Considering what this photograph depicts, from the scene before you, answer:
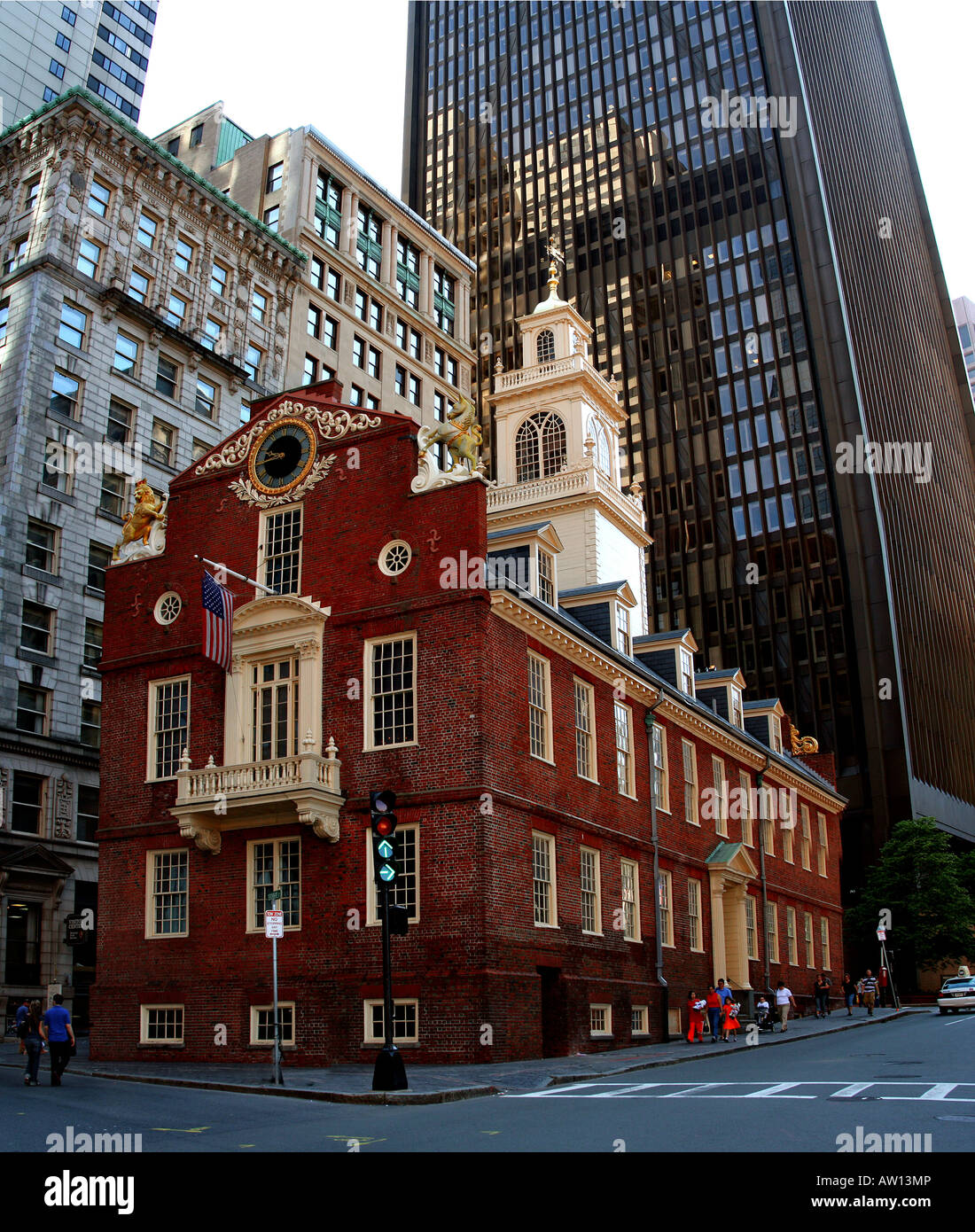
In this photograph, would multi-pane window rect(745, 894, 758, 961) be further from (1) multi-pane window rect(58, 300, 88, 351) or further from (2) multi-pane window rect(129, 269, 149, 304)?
(2) multi-pane window rect(129, 269, 149, 304)

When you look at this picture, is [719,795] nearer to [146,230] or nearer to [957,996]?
[957,996]

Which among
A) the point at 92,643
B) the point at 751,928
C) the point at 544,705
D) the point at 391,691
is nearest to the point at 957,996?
the point at 751,928

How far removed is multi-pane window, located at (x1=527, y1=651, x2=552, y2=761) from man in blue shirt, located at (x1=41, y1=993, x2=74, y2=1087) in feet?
37.6

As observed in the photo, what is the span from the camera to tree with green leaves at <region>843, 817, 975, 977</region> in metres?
61.7

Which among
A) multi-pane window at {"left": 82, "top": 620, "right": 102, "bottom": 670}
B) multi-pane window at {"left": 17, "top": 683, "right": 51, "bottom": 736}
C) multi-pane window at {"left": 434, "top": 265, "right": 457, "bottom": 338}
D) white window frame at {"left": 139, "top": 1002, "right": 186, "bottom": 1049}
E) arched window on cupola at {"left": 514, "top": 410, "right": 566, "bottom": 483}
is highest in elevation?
multi-pane window at {"left": 434, "top": 265, "right": 457, "bottom": 338}

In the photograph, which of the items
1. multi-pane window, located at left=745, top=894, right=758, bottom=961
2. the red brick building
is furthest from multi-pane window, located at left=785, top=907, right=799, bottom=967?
the red brick building

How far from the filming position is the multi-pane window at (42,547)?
43.7 m

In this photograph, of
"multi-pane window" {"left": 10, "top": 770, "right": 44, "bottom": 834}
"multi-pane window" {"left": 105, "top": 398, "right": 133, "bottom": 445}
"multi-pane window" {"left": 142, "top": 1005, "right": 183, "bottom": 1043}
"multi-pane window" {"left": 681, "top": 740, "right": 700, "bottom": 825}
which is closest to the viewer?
"multi-pane window" {"left": 142, "top": 1005, "right": 183, "bottom": 1043}

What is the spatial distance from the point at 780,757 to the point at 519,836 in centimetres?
2306

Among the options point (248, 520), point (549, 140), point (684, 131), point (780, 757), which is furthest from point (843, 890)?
point (549, 140)

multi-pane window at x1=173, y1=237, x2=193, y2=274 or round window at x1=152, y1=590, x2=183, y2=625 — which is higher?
multi-pane window at x1=173, y1=237, x2=193, y2=274

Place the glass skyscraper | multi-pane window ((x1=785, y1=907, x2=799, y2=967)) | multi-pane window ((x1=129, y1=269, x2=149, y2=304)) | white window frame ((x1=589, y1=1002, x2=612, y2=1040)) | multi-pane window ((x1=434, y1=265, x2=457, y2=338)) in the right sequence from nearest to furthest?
white window frame ((x1=589, y1=1002, x2=612, y2=1040)), multi-pane window ((x1=785, y1=907, x2=799, y2=967)), multi-pane window ((x1=129, y1=269, x2=149, y2=304)), multi-pane window ((x1=434, y1=265, x2=457, y2=338)), the glass skyscraper

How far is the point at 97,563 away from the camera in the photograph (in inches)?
1823

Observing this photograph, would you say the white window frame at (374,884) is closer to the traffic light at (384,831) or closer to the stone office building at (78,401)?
the traffic light at (384,831)
